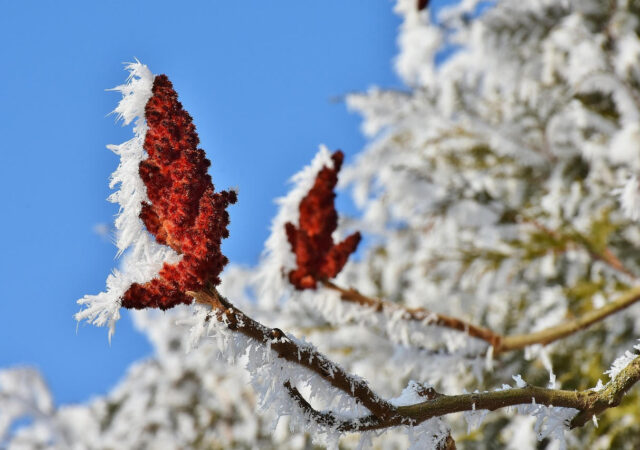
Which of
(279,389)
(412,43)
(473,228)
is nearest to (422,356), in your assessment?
(279,389)

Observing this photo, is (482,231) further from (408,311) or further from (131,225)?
(131,225)

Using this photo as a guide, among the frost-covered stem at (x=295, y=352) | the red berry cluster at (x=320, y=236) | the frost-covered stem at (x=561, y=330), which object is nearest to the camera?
the frost-covered stem at (x=295, y=352)

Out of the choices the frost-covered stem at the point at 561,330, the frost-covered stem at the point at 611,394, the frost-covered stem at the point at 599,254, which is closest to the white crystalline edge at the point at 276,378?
the frost-covered stem at the point at 611,394

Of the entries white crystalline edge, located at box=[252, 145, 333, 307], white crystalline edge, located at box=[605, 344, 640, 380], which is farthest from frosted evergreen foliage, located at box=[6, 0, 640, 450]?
white crystalline edge, located at box=[605, 344, 640, 380]

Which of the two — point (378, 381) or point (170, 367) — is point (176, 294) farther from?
point (170, 367)

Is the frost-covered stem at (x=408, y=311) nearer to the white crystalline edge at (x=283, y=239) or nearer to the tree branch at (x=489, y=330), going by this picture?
the tree branch at (x=489, y=330)

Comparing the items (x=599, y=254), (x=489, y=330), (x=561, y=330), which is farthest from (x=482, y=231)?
(x=489, y=330)

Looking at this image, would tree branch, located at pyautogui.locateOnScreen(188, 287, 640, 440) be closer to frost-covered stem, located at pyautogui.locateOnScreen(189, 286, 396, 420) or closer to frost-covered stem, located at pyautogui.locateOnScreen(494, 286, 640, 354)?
frost-covered stem, located at pyautogui.locateOnScreen(189, 286, 396, 420)
